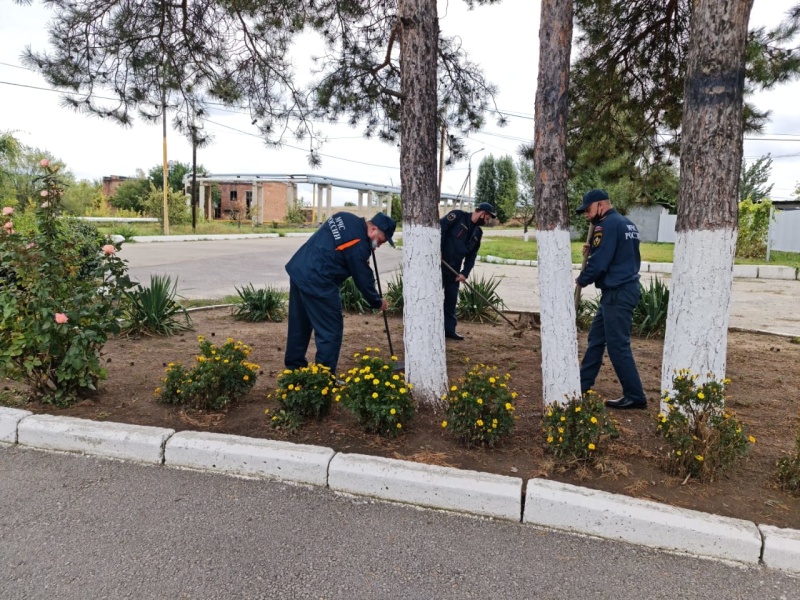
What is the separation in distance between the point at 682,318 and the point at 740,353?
12.6ft

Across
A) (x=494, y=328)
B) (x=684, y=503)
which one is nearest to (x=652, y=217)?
(x=494, y=328)

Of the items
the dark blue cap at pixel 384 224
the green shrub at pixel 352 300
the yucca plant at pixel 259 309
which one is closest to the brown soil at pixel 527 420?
the yucca plant at pixel 259 309

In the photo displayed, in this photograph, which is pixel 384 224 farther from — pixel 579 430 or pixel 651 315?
pixel 651 315

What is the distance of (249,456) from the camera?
3.18m

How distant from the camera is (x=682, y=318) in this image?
329 cm

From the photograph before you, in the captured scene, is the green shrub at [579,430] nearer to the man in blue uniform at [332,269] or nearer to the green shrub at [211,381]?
the man in blue uniform at [332,269]

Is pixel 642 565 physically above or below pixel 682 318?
below

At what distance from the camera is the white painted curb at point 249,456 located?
3109 mm

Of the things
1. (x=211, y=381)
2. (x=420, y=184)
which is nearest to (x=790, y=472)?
(x=420, y=184)

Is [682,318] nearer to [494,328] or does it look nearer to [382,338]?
[382,338]

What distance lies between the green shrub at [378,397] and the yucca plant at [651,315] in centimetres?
469

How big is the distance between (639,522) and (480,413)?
3.35ft

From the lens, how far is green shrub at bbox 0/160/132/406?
3.72 metres

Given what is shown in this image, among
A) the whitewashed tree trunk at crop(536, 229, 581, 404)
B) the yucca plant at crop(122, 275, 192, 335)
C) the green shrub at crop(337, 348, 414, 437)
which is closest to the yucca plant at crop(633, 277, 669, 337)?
the whitewashed tree trunk at crop(536, 229, 581, 404)
